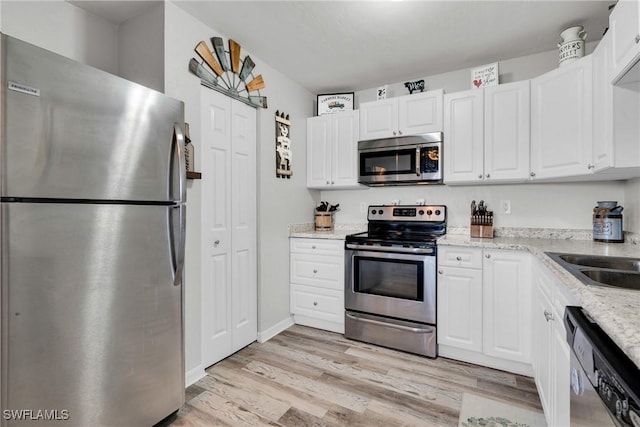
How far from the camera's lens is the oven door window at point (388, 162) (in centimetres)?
285

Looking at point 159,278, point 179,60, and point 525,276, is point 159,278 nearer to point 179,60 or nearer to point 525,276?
point 179,60

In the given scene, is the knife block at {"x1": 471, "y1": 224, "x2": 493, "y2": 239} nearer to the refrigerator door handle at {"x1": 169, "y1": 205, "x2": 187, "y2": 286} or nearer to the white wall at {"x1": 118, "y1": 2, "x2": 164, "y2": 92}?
the refrigerator door handle at {"x1": 169, "y1": 205, "x2": 187, "y2": 286}

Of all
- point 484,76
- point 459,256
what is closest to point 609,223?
point 459,256


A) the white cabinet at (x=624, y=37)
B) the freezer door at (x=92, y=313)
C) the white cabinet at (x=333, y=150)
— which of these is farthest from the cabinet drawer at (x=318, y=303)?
the white cabinet at (x=624, y=37)

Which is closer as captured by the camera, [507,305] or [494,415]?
[494,415]

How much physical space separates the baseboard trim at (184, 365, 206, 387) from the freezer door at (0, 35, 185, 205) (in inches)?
49.1

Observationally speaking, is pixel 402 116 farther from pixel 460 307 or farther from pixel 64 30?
pixel 64 30

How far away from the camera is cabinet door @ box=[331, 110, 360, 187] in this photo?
3.15 m

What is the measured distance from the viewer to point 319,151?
132 inches

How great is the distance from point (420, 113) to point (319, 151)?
1.09 meters

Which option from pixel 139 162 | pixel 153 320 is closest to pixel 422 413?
pixel 153 320

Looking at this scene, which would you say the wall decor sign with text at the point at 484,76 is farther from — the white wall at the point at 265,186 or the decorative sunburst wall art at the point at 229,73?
the decorative sunburst wall art at the point at 229,73

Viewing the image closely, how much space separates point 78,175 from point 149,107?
1.58 ft

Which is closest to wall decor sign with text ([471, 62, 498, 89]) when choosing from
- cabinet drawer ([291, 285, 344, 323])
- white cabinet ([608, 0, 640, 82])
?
white cabinet ([608, 0, 640, 82])
